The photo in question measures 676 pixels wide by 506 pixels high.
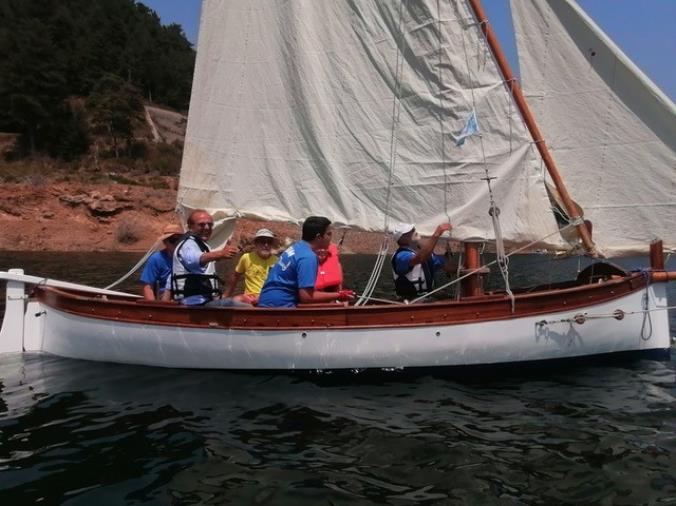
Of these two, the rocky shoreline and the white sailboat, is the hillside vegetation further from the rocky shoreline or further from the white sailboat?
the white sailboat

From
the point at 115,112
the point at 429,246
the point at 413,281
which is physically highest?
the point at 115,112

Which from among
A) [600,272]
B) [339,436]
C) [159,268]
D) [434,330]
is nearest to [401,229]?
[434,330]

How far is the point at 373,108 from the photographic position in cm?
892

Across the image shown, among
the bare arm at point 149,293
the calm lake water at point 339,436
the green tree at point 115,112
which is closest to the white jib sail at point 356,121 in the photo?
the bare arm at point 149,293

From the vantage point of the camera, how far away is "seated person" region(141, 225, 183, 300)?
30.0 ft

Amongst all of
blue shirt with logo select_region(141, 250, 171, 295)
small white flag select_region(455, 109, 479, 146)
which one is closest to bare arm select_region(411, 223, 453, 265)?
small white flag select_region(455, 109, 479, 146)

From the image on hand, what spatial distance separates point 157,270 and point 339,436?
4.76 meters

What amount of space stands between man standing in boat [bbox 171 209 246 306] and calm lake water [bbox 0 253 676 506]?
3.46 feet

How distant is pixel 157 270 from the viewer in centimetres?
935

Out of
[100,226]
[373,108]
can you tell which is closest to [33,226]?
[100,226]

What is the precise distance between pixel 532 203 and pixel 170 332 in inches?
213

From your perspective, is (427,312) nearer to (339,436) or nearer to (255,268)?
(339,436)

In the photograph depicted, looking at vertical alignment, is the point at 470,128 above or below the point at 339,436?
above

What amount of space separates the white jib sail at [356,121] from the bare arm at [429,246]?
36 centimetres
